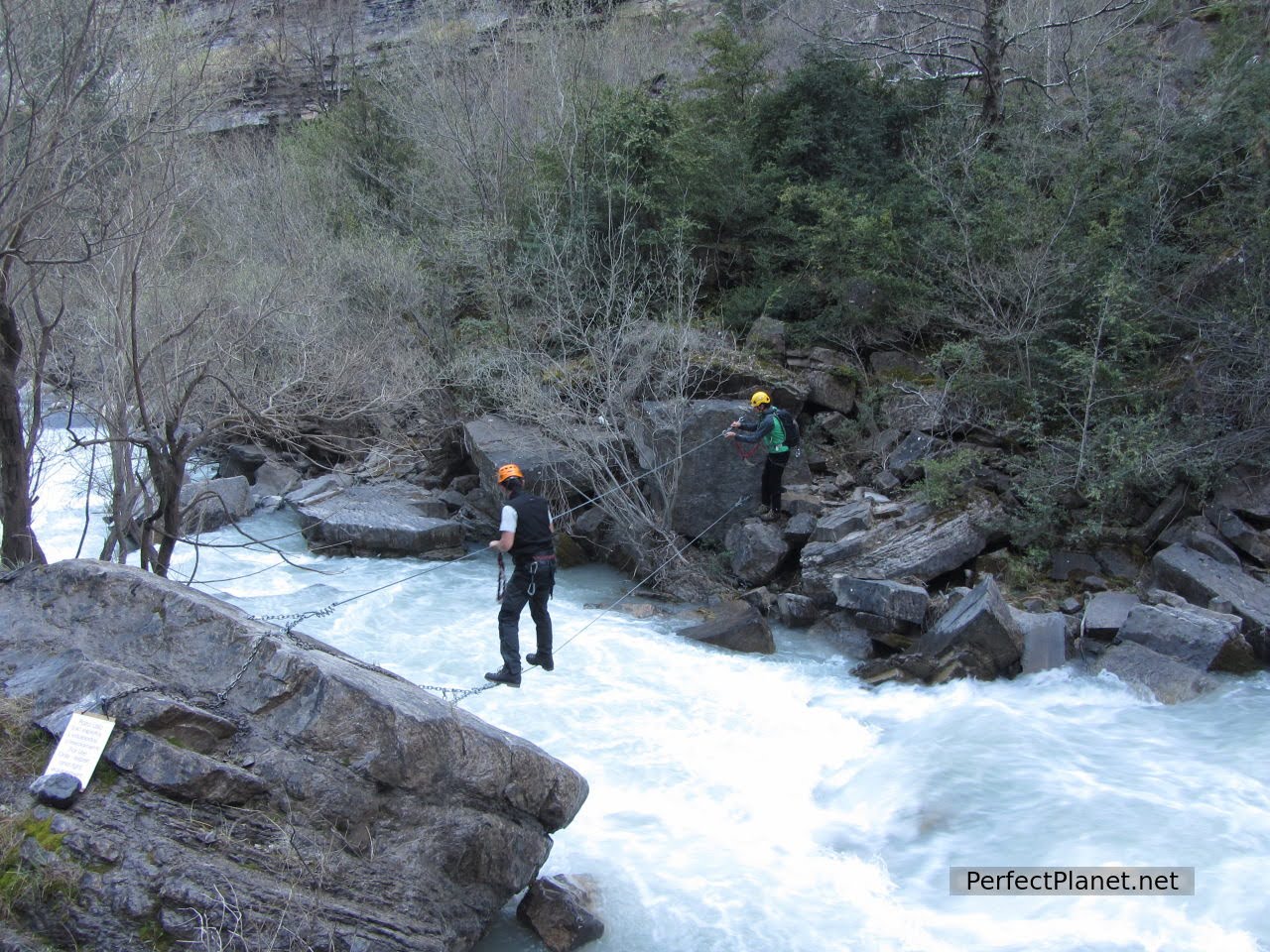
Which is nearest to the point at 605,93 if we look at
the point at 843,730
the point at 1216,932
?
the point at 843,730

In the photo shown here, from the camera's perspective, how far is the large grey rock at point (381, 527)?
599 inches

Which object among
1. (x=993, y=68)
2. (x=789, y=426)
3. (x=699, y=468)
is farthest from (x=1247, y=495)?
(x=993, y=68)

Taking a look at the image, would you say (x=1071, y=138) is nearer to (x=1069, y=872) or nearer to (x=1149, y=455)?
(x=1149, y=455)

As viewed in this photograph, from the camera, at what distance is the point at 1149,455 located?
12.4m

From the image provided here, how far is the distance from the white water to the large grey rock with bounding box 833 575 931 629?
68cm

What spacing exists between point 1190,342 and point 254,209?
16.5 m

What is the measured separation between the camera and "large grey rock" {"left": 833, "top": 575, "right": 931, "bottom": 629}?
11734 mm

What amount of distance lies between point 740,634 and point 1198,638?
4.77 meters

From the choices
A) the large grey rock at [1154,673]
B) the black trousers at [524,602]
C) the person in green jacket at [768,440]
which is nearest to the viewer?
the black trousers at [524,602]

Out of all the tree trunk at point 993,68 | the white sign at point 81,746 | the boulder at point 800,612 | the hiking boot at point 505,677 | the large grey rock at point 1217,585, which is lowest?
the boulder at point 800,612

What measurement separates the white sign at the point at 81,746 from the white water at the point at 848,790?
2797 mm
